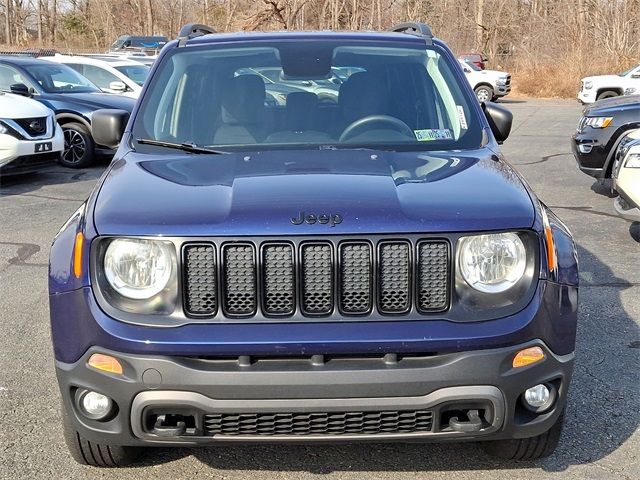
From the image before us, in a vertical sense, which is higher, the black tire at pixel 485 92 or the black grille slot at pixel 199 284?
the black grille slot at pixel 199 284

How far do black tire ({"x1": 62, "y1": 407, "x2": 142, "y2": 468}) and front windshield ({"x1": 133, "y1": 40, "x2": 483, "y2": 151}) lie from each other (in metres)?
1.44

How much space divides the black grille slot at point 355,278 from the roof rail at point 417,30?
213cm

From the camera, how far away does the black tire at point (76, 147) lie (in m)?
12.4

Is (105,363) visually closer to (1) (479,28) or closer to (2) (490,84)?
(2) (490,84)

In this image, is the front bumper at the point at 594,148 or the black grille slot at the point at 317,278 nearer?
the black grille slot at the point at 317,278

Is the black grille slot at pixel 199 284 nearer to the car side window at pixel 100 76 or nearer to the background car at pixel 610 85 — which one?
the car side window at pixel 100 76

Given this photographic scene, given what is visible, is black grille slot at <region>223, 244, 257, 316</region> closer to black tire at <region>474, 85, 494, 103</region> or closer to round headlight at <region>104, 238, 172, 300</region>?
round headlight at <region>104, 238, 172, 300</region>

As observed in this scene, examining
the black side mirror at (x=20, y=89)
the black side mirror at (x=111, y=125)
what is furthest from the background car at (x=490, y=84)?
the black side mirror at (x=111, y=125)

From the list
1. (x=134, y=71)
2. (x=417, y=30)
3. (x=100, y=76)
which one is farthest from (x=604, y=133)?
(x=134, y=71)

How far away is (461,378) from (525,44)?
44.5 m

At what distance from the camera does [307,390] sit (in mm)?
2740

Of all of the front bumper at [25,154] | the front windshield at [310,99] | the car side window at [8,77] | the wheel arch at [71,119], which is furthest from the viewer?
the car side window at [8,77]

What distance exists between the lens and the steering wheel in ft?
13.1

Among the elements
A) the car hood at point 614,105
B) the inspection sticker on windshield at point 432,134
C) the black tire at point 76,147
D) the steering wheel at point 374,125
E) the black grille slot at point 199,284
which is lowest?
the black tire at point 76,147
